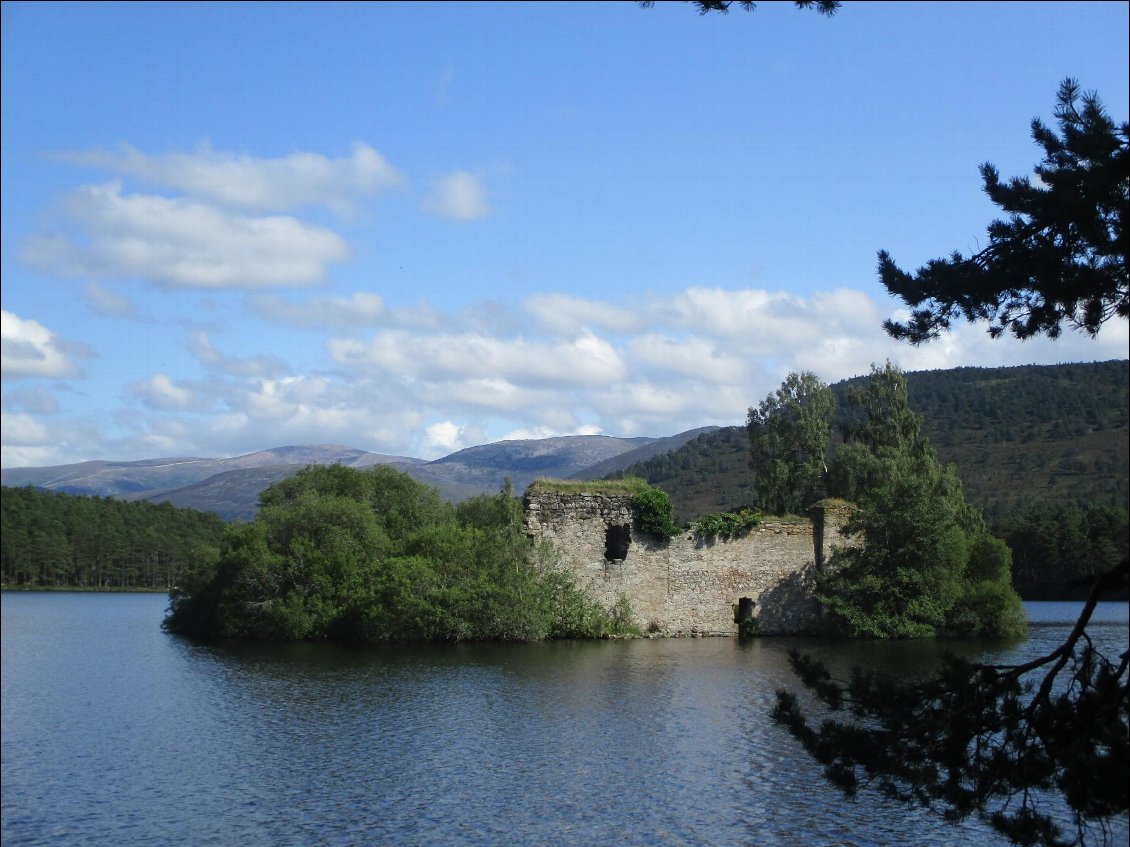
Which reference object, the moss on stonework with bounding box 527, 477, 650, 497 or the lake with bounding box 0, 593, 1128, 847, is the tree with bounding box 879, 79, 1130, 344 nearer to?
the lake with bounding box 0, 593, 1128, 847

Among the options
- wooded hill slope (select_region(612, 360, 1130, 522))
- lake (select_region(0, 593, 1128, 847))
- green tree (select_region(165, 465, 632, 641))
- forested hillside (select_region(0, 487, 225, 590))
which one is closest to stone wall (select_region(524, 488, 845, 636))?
green tree (select_region(165, 465, 632, 641))

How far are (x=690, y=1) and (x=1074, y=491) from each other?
48311 mm

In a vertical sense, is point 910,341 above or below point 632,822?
above

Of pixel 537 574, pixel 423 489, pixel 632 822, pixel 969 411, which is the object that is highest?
pixel 969 411

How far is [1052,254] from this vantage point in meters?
6.48

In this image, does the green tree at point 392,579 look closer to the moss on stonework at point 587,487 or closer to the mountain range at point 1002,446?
the moss on stonework at point 587,487

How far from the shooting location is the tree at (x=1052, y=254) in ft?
19.5

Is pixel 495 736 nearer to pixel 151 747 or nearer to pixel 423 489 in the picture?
pixel 151 747

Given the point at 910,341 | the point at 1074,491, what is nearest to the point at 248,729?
the point at 910,341

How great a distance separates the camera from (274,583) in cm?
2995

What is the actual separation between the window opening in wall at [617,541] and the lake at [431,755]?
4.97 metres

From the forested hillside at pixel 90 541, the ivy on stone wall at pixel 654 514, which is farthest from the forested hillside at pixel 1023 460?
the forested hillside at pixel 90 541

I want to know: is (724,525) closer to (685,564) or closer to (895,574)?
(685,564)

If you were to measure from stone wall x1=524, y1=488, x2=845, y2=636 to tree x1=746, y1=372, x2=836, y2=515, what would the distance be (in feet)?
21.7
